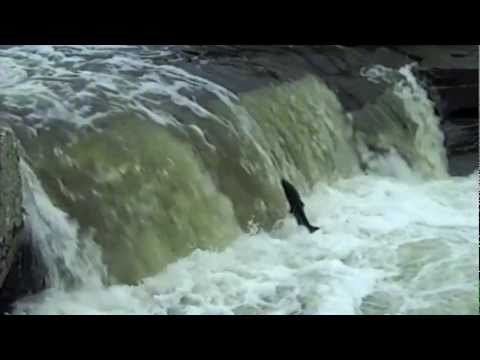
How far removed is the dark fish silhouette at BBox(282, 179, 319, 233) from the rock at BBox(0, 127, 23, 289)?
102 inches

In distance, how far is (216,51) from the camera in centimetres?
837

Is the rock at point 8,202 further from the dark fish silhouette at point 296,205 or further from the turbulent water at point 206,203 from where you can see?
the dark fish silhouette at point 296,205

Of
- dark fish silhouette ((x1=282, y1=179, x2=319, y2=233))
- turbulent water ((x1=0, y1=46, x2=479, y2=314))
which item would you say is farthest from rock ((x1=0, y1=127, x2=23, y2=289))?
dark fish silhouette ((x1=282, y1=179, x2=319, y2=233))

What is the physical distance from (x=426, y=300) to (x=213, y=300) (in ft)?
4.44

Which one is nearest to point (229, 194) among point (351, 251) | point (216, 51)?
point (351, 251)

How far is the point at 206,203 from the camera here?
219 inches

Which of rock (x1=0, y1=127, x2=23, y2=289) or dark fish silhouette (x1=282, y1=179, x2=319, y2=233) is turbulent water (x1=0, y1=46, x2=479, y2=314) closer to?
dark fish silhouette (x1=282, y1=179, x2=319, y2=233)

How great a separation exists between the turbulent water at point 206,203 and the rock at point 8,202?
11.4 inches

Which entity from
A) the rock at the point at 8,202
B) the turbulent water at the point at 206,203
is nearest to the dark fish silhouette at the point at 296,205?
the turbulent water at the point at 206,203

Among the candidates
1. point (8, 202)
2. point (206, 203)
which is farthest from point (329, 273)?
point (8, 202)

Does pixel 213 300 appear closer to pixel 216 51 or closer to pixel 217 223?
pixel 217 223

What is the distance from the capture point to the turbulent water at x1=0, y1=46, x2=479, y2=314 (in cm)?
461

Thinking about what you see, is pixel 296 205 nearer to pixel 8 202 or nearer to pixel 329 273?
pixel 329 273

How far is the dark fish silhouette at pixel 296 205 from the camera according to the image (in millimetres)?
5986
